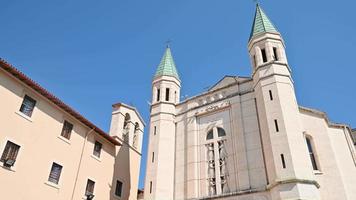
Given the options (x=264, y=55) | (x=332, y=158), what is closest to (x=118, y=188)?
(x=264, y=55)

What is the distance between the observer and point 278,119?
2044 cm

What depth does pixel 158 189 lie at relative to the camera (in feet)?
73.0

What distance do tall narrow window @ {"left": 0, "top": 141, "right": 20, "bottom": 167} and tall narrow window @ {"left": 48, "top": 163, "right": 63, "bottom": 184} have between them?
278 cm

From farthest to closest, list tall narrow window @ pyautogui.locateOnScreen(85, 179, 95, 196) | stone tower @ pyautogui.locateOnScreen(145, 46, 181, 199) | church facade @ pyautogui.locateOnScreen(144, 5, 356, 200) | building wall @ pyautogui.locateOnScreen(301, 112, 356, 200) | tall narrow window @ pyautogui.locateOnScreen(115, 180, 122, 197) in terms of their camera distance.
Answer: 1. tall narrow window @ pyautogui.locateOnScreen(115, 180, 122, 197)
2. stone tower @ pyautogui.locateOnScreen(145, 46, 181, 199)
3. tall narrow window @ pyautogui.locateOnScreen(85, 179, 95, 196)
4. building wall @ pyautogui.locateOnScreen(301, 112, 356, 200)
5. church facade @ pyautogui.locateOnScreen(144, 5, 356, 200)

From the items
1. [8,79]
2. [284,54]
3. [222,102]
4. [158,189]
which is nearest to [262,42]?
[284,54]

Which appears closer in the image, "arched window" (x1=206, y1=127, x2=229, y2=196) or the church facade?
the church facade

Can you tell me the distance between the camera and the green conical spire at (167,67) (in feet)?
95.4

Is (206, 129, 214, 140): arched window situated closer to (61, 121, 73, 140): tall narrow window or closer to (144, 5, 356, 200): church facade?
(144, 5, 356, 200): church facade

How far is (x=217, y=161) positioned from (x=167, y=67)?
1097cm

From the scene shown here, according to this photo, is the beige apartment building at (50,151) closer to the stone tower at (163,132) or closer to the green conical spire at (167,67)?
the stone tower at (163,132)

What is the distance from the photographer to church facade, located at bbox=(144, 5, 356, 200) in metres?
19.2

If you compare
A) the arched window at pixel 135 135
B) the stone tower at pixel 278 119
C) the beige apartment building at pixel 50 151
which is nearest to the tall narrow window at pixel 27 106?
the beige apartment building at pixel 50 151

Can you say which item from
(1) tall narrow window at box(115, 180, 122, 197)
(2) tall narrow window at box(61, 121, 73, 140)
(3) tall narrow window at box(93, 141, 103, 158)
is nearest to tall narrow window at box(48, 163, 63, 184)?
(2) tall narrow window at box(61, 121, 73, 140)

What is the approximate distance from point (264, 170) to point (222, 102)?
21.9ft
